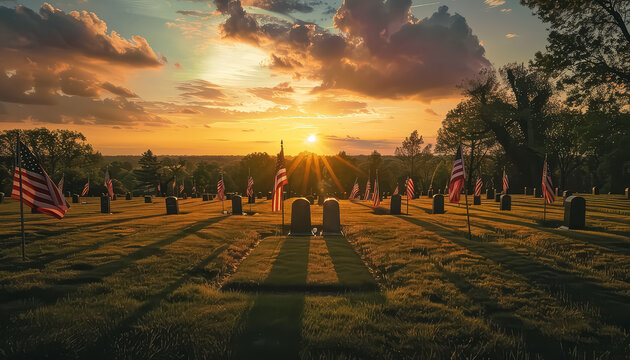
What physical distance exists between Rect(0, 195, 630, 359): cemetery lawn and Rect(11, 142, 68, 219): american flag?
175 centimetres

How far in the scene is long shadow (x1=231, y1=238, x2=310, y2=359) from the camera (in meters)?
4.72

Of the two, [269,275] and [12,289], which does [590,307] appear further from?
[12,289]

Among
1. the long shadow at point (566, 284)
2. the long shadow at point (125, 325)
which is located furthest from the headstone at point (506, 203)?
the long shadow at point (125, 325)

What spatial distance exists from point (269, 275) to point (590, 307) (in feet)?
24.4

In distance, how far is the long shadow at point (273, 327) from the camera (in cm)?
472

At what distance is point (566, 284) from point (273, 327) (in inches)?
290

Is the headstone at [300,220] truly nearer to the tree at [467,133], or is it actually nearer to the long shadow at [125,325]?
the long shadow at [125,325]

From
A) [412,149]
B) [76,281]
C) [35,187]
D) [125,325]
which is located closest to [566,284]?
[125,325]

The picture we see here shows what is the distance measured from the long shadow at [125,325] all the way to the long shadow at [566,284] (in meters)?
8.93

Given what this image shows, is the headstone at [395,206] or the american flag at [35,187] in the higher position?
the american flag at [35,187]

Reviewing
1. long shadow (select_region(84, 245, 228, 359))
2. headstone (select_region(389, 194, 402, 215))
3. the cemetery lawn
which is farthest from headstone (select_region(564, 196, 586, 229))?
long shadow (select_region(84, 245, 228, 359))

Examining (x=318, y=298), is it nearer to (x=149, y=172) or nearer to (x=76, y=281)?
(x=76, y=281)

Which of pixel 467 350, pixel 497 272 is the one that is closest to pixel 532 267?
pixel 497 272

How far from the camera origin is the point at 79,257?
988cm
